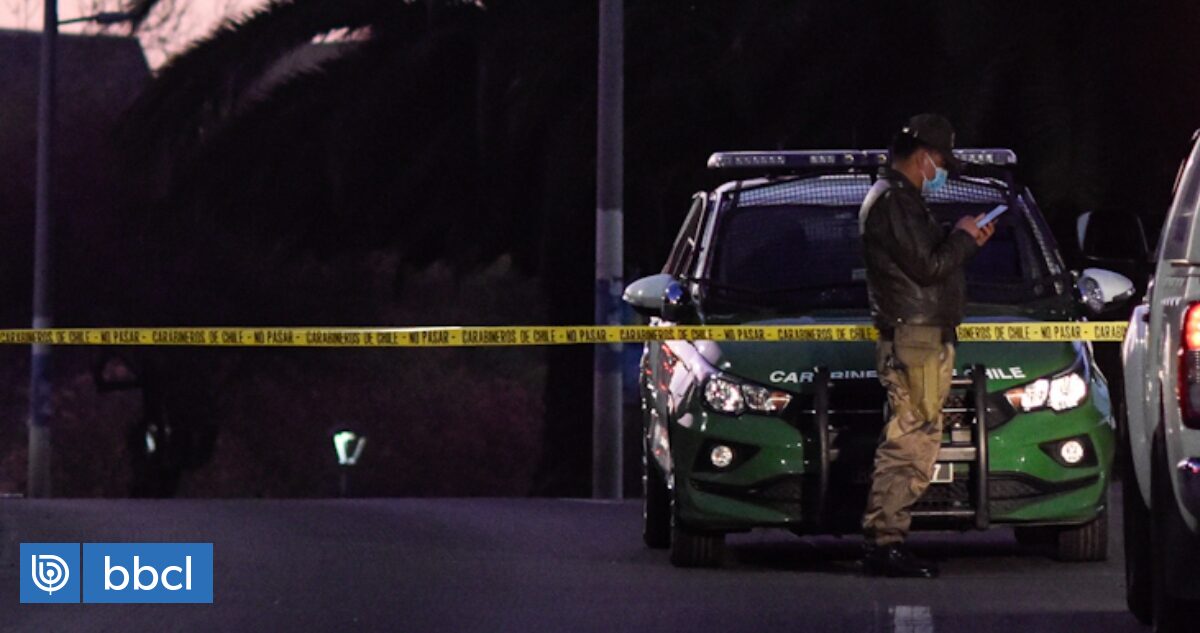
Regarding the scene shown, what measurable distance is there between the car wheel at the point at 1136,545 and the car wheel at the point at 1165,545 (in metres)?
0.57

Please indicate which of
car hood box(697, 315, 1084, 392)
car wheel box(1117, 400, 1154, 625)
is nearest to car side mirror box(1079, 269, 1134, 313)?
car hood box(697, 315, 1084, 392)

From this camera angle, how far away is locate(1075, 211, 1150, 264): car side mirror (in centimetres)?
1077

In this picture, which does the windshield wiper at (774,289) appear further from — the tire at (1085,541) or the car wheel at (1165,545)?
the car wheel at (1165,545)

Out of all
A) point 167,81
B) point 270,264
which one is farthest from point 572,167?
point 270,264

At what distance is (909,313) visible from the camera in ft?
40.7

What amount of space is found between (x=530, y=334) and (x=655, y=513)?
2.12m

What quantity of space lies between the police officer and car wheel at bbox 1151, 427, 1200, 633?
2564 millimetres

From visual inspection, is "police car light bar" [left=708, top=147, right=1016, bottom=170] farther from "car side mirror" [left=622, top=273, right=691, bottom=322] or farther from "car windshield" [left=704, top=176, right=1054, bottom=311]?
"car side mirror" [left=622, top=273, right=691, bottom=322]

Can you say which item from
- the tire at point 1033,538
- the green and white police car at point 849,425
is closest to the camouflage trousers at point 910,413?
the green and white police car at point 849,425

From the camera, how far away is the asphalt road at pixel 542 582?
430 inches

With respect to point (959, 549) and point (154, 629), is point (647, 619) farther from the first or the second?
point (959, 549)

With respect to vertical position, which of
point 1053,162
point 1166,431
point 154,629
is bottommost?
point 154,629

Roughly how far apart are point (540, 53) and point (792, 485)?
14877mm

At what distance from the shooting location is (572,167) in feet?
89.9
